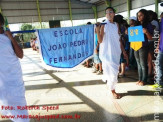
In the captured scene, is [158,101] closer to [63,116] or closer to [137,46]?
[137,46]

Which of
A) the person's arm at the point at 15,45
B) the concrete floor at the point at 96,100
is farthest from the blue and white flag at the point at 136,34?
the person's arm at the point at 15,45

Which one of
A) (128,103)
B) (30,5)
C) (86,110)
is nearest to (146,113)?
(128,103)

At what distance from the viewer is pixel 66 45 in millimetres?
2760

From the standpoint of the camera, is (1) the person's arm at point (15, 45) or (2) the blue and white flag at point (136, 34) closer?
(1) the person's arm at point (15, 45)

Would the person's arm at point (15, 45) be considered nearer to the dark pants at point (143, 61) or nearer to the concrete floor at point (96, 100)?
the concrete floor at point (96, 100)

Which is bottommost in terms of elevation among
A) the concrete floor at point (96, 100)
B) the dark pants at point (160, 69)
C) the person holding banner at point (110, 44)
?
the concrete floor at point (96, 100)

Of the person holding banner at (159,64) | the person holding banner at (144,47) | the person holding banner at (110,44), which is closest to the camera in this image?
the person holding banner at (110,44)

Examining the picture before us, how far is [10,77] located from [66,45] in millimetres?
1306

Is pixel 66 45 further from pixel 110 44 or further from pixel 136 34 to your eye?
pixel 136 34

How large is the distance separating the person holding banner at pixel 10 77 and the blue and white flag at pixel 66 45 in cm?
93

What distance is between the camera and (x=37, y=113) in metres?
2.53

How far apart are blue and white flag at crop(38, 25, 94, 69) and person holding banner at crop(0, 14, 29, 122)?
0.93m

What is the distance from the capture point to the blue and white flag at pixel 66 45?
8.50 feet

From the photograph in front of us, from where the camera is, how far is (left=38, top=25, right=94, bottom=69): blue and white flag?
2.59 m
